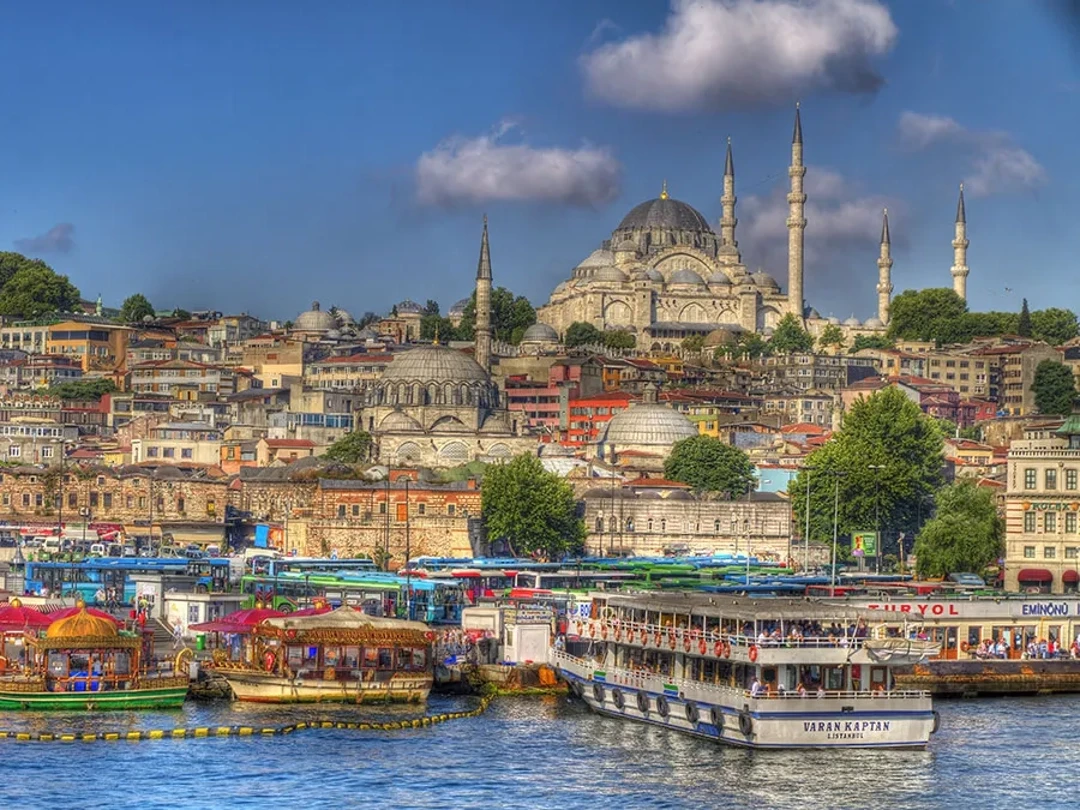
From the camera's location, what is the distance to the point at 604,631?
35.2 meters

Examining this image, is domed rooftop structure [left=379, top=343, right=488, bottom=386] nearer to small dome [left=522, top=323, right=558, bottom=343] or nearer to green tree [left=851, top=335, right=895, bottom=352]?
small dome [left=522, top=323, right=558, bottom=343]

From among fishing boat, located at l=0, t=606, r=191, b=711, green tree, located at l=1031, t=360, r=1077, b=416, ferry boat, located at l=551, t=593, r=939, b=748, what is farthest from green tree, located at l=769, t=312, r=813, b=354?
fishing boat, located at l=0, t=606, r=191, b=711

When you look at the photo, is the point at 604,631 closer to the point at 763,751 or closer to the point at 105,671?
the point at 763,751

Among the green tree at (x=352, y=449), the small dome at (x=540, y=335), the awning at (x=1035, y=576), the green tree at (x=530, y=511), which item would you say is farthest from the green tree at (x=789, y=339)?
the awning at (x=1035, y=576)

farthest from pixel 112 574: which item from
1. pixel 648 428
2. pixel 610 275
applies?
pixel 610 275

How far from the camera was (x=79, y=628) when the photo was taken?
33625 mm

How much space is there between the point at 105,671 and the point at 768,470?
45.5 m

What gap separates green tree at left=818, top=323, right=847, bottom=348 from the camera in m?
121

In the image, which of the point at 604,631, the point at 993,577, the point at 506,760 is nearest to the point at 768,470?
the point at 993,577

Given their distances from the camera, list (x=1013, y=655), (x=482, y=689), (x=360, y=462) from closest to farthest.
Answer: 1. (x=482, y=689)
2. (x=1013, y=655)
3. (x=360, y=462)

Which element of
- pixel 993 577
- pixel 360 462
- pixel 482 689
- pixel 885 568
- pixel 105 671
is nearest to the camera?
pixel 105 671

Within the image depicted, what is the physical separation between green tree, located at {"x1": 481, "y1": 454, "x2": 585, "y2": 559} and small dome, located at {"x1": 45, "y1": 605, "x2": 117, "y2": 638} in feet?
89.1

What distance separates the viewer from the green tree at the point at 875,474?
65375 millimetres

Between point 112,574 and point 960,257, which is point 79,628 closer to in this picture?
point 112,574
